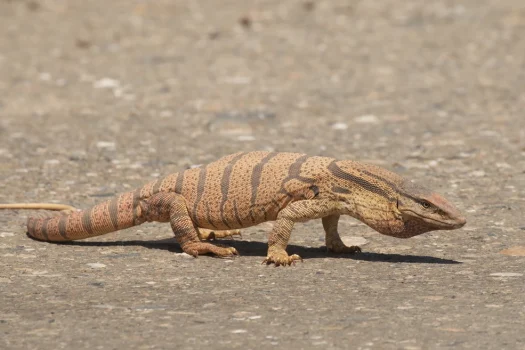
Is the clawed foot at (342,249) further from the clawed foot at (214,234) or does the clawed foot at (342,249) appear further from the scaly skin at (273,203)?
the clawed foot at (214,234)

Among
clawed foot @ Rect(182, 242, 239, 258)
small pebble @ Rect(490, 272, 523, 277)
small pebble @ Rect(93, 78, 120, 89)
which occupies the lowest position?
small pebble @ Rect(490, 272, 523, 277)

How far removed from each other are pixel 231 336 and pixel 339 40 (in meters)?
12.8

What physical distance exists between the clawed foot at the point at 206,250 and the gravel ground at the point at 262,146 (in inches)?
3.2

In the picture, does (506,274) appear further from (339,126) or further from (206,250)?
(339,126)

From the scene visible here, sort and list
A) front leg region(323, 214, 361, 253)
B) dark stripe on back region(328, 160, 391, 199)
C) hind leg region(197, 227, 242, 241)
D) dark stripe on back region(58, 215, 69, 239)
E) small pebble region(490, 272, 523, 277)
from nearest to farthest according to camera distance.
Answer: small pebble region(490, 272, 523, 277)
dark stripe on back region(328, 160, 391, 199)
front leg region(323, 214, 361, 253)
dark stripe on back region(58, 215, 69, 239)
hind leg region(197, 227, 242, 241)

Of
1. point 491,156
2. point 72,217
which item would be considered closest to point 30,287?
point 72,217

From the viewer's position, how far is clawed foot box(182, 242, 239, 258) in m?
7.52

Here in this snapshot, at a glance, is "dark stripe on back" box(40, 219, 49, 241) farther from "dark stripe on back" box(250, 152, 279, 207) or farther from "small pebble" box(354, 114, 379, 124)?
"small pebble" box(354, 114, 379, 124)

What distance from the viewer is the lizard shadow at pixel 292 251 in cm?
746

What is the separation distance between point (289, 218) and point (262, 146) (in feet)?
14.9

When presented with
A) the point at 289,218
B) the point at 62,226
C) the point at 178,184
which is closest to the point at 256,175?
the point at 289,218

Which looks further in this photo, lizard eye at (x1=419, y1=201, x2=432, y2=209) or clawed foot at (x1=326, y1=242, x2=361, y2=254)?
clawed foot at (x1=326, y1=242, x2=361, y2=254)

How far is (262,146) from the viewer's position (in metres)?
11.8

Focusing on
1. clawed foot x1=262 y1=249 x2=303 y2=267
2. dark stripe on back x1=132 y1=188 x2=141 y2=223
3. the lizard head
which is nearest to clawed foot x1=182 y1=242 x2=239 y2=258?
clawed foot x1=262 y1=249 x2=303 y2=267
